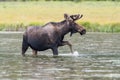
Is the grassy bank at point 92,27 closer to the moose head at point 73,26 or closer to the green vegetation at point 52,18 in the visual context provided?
the green vegetation at point 52,18

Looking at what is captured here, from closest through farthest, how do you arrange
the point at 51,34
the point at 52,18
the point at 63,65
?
1. the point at 63,65
2. the point at 51,34
3. the point at 52,18

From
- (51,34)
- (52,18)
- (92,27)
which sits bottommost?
(52,18)

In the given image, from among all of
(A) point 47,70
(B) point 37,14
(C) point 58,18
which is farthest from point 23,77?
(B) point 37,14

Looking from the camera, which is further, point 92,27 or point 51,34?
point 92,27

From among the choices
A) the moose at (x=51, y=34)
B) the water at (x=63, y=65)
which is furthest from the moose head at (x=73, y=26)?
the water at (x=63, y=65)

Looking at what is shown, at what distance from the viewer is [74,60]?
25.4 meters

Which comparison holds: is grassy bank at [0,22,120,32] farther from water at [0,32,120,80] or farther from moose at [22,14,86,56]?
moose at [22,14,86,56]

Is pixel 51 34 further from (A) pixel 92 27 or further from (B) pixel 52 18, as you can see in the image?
(B) pixel 52 18

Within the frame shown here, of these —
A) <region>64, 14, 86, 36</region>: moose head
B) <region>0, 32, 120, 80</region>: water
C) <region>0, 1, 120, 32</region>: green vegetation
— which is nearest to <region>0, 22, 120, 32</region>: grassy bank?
<region>0, 1, 120, 32</region>: green vegetation

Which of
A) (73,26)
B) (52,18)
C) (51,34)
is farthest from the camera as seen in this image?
(52,18)

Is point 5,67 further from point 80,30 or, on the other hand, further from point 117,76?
point 80,30

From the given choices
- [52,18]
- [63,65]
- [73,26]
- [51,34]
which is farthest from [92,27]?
[63,65]

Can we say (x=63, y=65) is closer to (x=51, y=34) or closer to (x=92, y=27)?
(x=51, y=34)

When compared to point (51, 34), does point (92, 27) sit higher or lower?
lower
